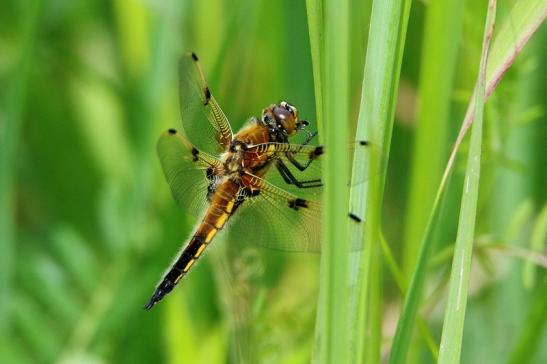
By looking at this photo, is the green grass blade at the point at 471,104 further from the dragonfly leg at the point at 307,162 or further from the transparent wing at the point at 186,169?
the transparent wing at the point at 186,169

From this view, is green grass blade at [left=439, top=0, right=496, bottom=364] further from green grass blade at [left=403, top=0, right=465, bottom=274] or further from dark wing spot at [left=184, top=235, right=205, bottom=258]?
dark wing spot at [left=184, top=235, right=205, bottom=258]

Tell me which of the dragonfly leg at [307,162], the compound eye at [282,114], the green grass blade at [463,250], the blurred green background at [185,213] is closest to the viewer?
the green grass blade at [463,250]

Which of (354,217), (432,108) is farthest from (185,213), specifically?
(354,217)

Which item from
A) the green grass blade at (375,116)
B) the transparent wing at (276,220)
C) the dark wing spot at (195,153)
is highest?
the dark wing spot at (195,153)

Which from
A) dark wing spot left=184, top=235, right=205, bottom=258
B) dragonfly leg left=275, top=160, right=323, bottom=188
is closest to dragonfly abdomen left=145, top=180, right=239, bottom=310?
dark wing spot left=184, top=235, right=205, bottom=258

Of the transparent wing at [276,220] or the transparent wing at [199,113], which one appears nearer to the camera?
the transparent wing at [276,220]

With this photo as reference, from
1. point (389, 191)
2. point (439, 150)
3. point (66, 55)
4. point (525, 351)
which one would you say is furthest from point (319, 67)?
point (66, 55)

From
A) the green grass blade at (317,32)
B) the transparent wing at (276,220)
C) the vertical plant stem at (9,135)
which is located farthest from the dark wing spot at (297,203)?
the vertical plant stem at (9,135)
